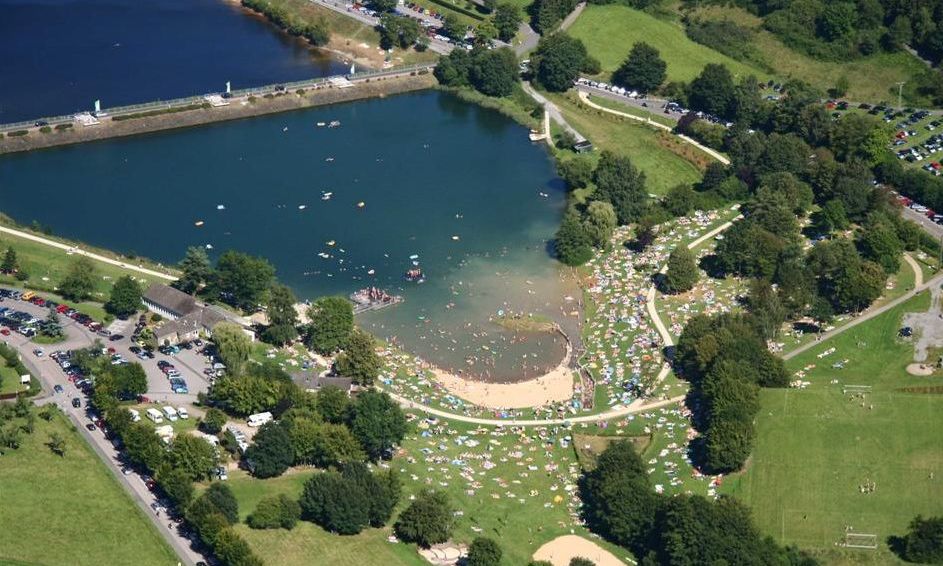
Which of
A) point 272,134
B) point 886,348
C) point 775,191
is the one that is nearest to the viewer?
point 886,348

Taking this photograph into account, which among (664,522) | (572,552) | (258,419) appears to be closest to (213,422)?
(258,419)

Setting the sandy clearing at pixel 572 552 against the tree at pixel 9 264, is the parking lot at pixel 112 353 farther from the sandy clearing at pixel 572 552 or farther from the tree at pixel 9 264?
the sandy clearing at pixel 572 552

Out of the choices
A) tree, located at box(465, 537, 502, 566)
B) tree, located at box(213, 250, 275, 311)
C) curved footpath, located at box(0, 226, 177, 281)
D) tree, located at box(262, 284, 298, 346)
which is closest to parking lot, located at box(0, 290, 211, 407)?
tree, located at box(262, 284, 298, 346)

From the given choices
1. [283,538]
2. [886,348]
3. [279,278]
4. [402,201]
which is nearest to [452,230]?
[402,201]

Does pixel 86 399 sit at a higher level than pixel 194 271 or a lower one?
lower

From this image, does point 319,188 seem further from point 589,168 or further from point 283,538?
point 283,538

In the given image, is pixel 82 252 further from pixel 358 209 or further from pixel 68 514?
pixel 68 514

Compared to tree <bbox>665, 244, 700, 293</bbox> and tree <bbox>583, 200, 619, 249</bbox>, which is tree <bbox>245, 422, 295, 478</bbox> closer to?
tree <bbox>665, 244, 700, 293</bbox>
